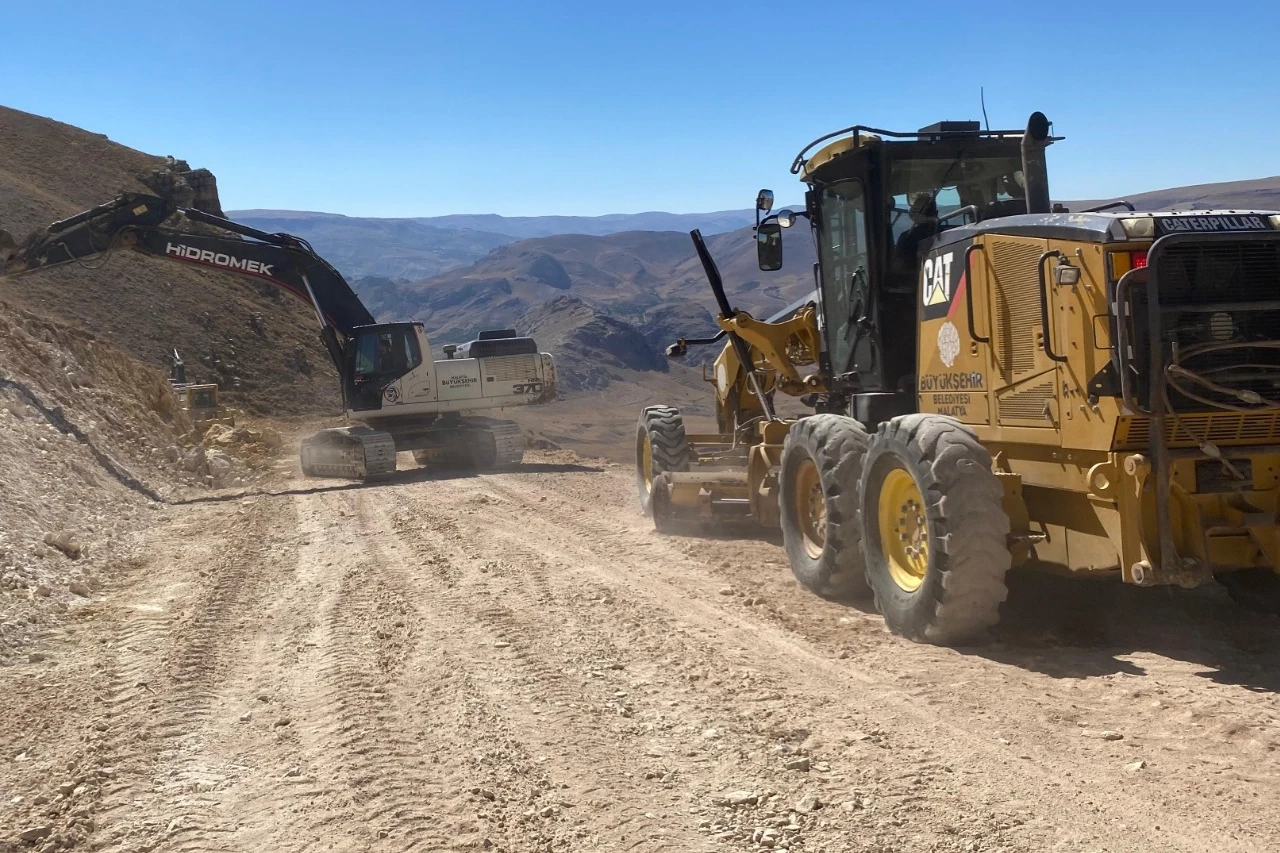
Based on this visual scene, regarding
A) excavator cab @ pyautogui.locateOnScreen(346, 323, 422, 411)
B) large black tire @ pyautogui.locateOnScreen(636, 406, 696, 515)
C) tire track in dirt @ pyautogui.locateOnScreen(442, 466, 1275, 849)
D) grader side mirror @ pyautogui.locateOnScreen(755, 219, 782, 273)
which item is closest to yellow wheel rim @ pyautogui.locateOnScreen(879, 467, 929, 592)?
tire track in dirt @ pyautogui.locateOnScreen(442, 466, 1275, 849)

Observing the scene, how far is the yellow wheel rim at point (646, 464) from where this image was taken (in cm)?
1180

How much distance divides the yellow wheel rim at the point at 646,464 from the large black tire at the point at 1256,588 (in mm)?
6250

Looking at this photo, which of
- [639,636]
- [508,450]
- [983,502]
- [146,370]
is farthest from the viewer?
[146,370]

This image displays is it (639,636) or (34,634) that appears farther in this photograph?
(34,634)

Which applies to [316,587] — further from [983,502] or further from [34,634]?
[983,502]

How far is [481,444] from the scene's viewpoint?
64.3 feet

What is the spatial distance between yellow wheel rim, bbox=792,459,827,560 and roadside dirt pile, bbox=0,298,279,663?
17.6 feet

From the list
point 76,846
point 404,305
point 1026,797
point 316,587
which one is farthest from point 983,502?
point 404,305

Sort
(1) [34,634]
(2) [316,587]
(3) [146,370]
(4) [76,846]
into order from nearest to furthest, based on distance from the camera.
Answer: (4) [76,846] → (1) [34,634] → (2) [316,587] → (3) [146,370]

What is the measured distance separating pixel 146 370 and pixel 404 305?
95.0 m

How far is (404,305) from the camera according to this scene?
4525 inches

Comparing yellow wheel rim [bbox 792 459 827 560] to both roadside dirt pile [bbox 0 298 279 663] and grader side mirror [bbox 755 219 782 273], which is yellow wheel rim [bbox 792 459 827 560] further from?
roadside dirt pile [bbox 0 298 279 663]

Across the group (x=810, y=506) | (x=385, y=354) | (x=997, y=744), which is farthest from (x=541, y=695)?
(x=385, y=354)

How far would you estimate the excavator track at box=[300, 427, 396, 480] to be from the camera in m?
18.1
